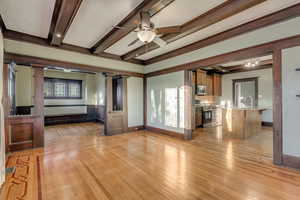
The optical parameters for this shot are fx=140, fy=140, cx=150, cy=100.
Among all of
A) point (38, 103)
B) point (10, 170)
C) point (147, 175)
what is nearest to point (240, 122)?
point (147, 175)

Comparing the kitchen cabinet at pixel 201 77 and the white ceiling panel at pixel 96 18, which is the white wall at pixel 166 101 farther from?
the white ceiling panel at pixel 96 18

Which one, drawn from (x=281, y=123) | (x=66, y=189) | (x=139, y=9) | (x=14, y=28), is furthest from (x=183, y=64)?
(x=14, y=28)

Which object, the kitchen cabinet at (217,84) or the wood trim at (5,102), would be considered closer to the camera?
the wood trim at (5,102)

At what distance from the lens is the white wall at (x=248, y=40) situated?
265 cm

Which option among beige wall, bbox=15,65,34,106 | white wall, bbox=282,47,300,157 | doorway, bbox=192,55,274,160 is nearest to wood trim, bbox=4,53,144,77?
beige wall, bbox=15,65,34,106

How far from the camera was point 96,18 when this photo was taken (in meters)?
2.98

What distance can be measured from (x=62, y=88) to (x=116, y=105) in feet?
13.7

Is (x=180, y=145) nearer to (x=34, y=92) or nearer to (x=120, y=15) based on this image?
(x=120, y=15)

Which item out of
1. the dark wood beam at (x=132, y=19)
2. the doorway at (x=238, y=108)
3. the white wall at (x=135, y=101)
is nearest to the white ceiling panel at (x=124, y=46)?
the dark wood beam at (x=132, y=19)

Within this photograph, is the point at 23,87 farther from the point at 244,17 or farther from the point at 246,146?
the point at 246,146

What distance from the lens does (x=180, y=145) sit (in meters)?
4.08

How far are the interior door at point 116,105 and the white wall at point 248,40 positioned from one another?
8.02 feet

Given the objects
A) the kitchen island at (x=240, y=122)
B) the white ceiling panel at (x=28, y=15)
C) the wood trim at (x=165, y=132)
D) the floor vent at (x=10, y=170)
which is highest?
the white ceiling panel at (x=28, y=15)

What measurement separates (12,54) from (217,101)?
870 cm
